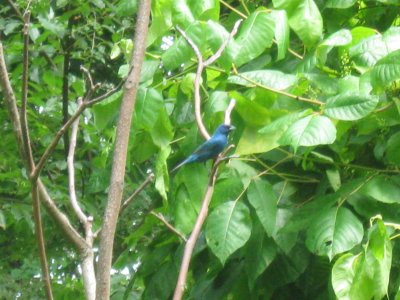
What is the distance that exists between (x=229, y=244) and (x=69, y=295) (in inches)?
89.6

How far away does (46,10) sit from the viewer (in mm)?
5625

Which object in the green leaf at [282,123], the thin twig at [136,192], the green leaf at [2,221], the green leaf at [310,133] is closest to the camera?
the thin twig at [136,192]

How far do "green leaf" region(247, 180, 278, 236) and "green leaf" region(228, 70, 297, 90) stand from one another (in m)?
0.34

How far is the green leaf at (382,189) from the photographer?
291cm

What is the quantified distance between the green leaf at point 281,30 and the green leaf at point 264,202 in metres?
0.44

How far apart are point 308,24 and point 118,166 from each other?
1.41 meters

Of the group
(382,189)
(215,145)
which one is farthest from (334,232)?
(215,145)

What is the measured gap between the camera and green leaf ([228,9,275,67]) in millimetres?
2916

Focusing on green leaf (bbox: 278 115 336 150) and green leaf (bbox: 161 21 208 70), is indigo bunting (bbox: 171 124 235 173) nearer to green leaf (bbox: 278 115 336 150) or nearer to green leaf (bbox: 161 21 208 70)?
green leaf (bbox: 278 115 336 150)

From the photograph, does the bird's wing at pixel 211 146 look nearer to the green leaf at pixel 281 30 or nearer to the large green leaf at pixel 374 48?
the green leaf at pixel 281 30

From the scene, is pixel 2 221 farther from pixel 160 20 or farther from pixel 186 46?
pixel 186 46

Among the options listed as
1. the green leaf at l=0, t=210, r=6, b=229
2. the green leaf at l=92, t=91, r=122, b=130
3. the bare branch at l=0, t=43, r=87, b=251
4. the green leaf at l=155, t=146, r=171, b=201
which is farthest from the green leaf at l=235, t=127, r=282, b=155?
the green leaf at l=0, t=210, r=6, b=229

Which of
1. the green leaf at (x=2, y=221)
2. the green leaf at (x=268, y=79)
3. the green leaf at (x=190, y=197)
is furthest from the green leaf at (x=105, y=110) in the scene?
the green leaf at (x=2, y=221)

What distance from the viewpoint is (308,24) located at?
122 inches
